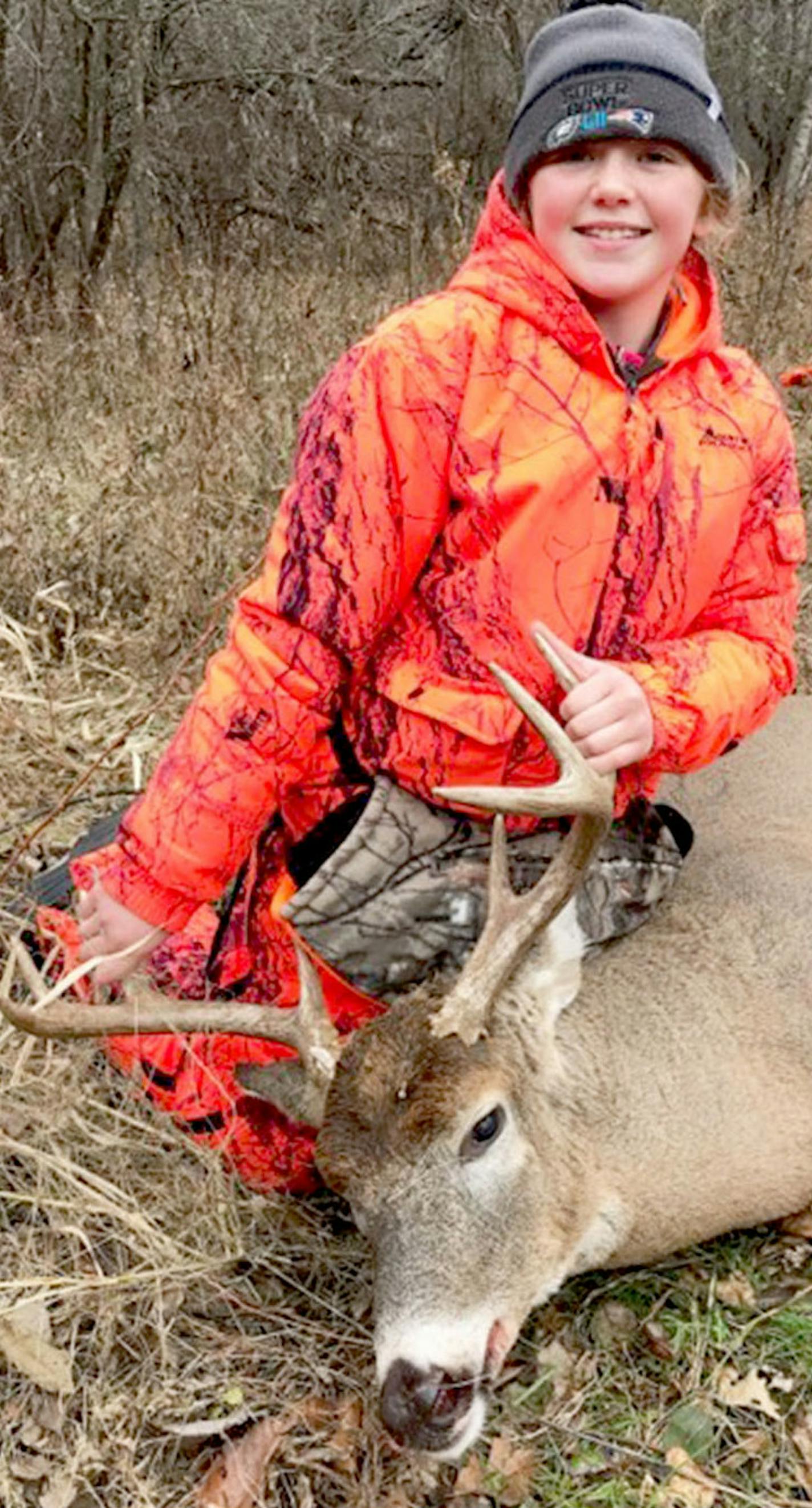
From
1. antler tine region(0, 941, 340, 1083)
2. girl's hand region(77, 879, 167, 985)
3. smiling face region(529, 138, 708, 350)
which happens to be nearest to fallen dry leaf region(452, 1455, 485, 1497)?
antler tine region(0, 941, 340, 1083)

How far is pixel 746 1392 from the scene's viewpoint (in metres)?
2.61

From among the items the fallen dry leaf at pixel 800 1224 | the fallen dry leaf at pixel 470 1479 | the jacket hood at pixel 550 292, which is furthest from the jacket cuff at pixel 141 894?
the fallen dry leaf at pixel 800 1224

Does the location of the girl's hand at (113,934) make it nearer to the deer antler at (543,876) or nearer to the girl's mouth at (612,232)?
the deer antler at (543,876)

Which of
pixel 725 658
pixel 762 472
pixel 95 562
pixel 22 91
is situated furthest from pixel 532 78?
pixel 22 91

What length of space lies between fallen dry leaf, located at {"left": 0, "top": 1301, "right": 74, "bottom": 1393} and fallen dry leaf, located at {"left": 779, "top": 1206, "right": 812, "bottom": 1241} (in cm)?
130

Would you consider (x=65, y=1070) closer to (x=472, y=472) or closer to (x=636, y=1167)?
(x=636, y=1167)

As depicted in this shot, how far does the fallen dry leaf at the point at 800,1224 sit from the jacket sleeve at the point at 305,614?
1.21 meters

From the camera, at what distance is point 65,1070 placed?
3.06 metres

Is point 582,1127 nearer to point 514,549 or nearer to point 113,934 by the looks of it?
point 113,934

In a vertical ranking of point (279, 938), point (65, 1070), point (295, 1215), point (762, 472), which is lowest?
point (295, 1215)

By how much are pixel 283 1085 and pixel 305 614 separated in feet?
2.69

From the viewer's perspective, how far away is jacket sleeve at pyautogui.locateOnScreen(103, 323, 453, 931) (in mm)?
2508

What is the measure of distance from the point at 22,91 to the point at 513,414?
643cm

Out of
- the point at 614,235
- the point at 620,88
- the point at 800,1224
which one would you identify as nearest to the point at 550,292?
the point at 614,235
